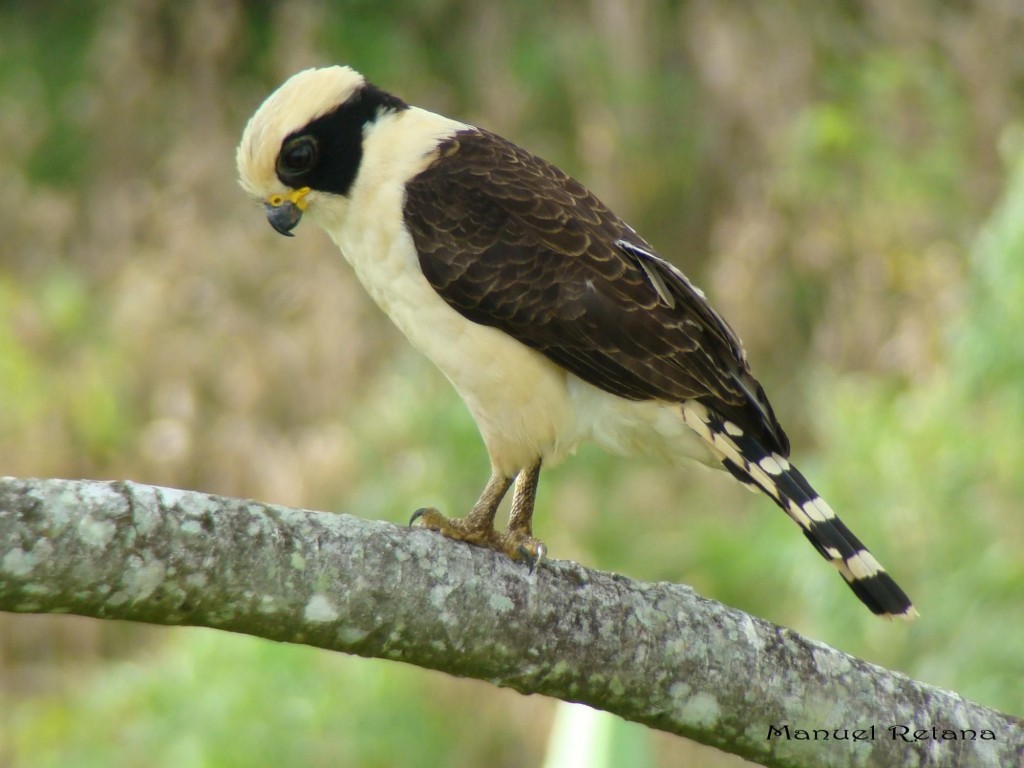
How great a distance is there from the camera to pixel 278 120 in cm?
345

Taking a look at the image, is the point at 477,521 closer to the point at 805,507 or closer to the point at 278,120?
the point at 805,507

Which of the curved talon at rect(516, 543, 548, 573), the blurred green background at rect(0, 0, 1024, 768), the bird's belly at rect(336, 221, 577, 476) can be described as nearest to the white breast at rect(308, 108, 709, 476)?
the bird's belly at rect(336, 221, 577, 476)

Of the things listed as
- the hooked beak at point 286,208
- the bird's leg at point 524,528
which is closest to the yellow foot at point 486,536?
the bird's leg at point 524,528

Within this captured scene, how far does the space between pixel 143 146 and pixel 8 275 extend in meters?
1.73

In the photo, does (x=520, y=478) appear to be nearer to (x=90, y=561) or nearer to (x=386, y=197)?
(x=386, y=197)

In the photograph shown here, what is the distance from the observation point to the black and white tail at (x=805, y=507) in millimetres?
3336

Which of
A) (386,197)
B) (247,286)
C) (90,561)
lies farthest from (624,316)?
(247,286)

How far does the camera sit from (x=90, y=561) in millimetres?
2199

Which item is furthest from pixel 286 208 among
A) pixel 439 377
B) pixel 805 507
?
pixel 439 377

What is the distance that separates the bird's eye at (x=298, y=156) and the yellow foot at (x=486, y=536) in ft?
2.99

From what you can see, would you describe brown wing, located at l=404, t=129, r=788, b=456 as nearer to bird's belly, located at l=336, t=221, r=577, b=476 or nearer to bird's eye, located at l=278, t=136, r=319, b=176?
bird's belly, located at l=336, t=221, r=577, b=476

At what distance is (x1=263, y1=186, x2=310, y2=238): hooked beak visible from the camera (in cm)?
352

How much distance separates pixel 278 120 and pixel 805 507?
1.60 meters

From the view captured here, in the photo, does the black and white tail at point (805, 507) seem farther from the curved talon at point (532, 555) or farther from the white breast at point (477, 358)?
the curved talon at point (532, 555)
